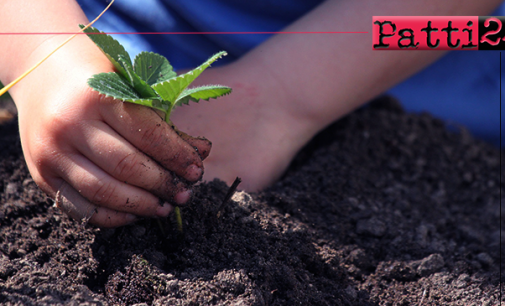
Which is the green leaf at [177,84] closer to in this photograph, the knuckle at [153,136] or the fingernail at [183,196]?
the knuckle at [153,136]

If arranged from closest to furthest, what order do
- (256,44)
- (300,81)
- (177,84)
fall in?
(177,84) < (300,81) < (256,44)

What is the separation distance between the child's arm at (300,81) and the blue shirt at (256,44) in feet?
0.45

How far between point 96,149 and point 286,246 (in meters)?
0.41

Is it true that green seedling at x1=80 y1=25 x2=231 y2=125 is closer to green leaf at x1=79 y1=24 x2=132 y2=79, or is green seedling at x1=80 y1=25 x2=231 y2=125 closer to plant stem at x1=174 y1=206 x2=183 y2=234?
green leaf at x1=79 y1=24 x2=132 y2=79

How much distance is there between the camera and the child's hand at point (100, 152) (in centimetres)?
73

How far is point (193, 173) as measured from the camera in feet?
2.54

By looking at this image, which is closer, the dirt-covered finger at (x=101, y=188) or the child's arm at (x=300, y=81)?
the dirt-covered finger at (x=101, y=188)

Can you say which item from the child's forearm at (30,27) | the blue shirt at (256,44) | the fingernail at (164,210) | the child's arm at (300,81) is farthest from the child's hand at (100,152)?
the blue shirt at (256,44)

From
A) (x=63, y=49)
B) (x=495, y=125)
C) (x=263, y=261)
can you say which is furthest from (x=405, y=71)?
(x=63, y=49)

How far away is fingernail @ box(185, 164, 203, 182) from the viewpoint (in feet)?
2.52

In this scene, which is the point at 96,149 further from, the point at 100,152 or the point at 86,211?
the point at 86,211

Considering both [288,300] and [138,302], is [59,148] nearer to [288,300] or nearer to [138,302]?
[138,302]

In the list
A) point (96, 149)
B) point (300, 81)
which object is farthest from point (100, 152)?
point (300, 81)

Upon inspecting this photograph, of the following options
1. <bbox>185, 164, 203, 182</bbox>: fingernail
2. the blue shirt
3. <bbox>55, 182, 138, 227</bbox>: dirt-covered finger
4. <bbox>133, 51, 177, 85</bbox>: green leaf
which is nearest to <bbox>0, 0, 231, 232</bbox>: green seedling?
<bbox>133, 51, 177, 85</bbox>: green leaf
